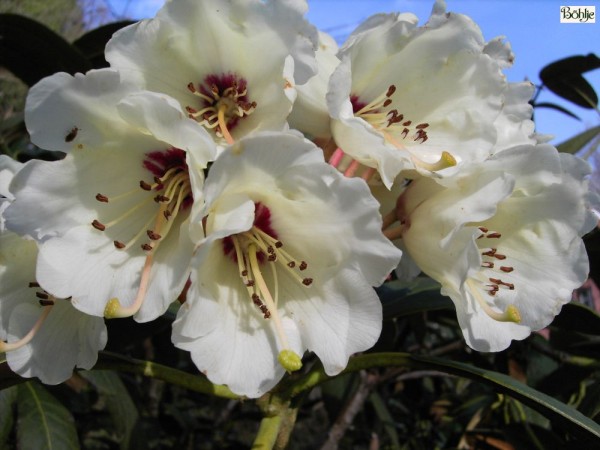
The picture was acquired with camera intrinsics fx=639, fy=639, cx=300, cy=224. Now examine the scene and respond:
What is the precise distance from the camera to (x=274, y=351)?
71 centimetres

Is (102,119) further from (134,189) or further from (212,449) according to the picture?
(212,449)

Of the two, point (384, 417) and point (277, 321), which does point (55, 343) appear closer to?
point (277, 321)

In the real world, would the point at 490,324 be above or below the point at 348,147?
below

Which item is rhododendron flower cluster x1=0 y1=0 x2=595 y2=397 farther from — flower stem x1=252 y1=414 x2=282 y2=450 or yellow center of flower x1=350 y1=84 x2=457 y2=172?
flower stem x1=252 y1=414 x2=282 y2=450

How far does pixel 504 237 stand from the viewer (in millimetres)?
858

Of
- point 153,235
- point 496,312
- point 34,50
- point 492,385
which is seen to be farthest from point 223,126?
point 34,50

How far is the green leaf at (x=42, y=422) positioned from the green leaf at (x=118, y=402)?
0.10 metres

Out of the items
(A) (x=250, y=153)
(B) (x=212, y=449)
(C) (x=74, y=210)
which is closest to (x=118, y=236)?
(C) (x=74, y=210)

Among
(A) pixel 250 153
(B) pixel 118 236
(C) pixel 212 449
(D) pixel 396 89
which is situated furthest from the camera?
(C) pixel 212 449

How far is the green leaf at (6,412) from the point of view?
105cm

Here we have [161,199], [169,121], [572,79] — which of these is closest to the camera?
[169,121]

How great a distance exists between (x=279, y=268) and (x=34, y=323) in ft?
0.99

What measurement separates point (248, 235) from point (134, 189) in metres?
0.15

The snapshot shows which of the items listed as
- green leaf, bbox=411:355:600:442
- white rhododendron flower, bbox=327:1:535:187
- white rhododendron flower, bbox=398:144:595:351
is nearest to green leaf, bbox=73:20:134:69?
white rhododendron flower, bbox=327:1:535:187
